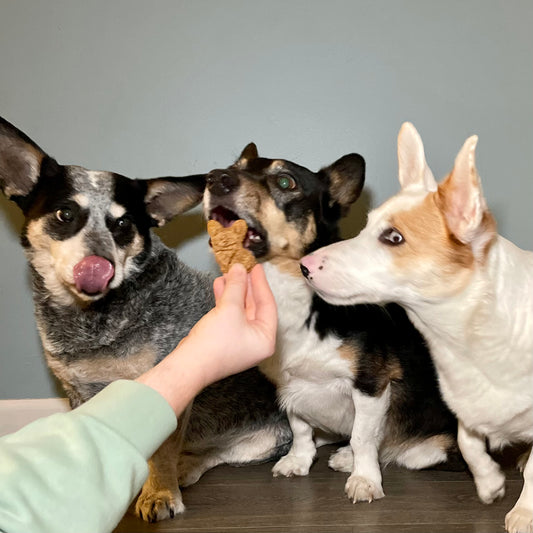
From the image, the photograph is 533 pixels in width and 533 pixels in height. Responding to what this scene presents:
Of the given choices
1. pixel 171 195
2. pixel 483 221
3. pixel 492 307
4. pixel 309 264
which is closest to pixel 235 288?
pixel 309 264

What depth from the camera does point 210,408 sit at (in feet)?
9.60

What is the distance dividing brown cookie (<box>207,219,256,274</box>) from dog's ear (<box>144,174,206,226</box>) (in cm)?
80

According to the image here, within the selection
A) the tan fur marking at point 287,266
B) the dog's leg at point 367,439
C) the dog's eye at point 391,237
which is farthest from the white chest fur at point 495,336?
the tan fur marking at point 287,266

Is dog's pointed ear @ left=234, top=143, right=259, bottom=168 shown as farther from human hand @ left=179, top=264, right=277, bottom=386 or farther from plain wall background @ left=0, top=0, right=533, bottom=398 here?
human hand @ left=179, top=264, right=277, bottom=386

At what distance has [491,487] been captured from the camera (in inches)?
94.0

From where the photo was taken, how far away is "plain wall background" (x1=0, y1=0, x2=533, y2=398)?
330 cm

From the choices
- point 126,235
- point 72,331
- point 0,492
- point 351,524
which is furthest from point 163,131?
point 0,492

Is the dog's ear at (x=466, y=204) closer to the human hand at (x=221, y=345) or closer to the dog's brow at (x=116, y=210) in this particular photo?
the human hand at (x=221, y=345)

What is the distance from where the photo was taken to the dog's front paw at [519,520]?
210 centimetres

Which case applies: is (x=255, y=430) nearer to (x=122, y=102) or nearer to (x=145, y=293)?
(x=145, y=293)

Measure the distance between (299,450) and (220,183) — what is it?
4.14 ft

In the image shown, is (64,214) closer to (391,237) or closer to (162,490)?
(162,490)

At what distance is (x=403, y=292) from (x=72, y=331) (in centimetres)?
133

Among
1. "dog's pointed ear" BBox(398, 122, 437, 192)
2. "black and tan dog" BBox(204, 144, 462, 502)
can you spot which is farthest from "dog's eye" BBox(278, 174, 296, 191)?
"dog's pointed ear" BBox(398, 122, 437, 192)
